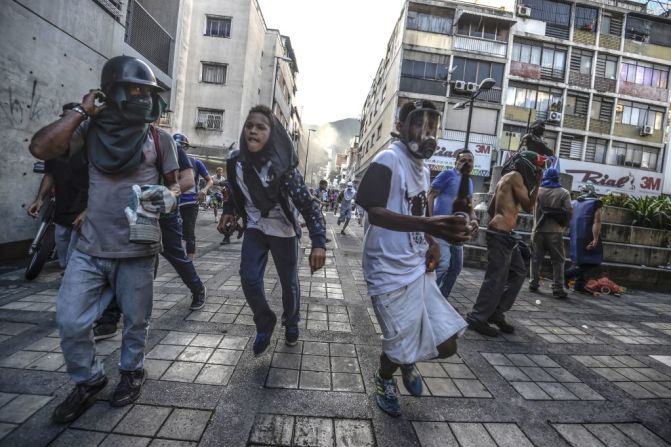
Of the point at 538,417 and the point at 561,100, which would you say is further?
the point at 561,100

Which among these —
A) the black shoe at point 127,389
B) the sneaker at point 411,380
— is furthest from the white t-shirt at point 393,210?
the black shoe at point 127,389

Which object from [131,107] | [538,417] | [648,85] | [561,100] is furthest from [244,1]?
[648,85]

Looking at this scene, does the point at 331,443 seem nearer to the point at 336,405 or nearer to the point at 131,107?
the point at 336,405

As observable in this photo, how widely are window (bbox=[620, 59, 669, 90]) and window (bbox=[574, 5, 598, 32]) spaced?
4.06 meters

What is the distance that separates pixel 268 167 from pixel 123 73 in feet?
3.77

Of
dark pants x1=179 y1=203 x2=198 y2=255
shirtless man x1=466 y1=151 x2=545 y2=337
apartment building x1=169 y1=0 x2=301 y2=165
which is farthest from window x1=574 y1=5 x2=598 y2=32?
dark pants x1=179 y1=203 x2=198 y2=255

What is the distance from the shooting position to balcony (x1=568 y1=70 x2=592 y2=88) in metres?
28.1

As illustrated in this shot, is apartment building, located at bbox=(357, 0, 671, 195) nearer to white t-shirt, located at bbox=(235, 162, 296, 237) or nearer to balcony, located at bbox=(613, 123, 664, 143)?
balcony, located at bbox=(613, 123, 664, 143)

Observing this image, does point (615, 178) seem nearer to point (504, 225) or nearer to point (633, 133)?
point (633, 133)

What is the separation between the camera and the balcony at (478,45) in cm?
2705

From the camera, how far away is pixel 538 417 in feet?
8.15

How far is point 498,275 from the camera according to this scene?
396 cm

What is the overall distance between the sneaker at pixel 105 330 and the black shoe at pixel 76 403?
114cm

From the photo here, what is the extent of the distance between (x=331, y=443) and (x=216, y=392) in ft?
2.95
